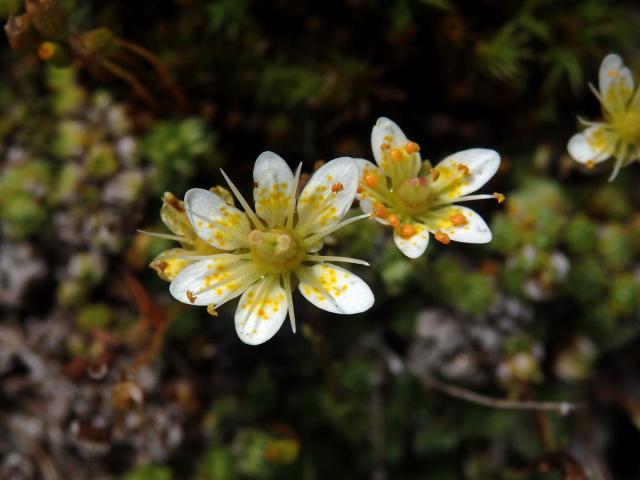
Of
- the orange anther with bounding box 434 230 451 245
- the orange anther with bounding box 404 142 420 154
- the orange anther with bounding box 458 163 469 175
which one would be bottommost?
the orange anther with bounding box 434 230 451 245

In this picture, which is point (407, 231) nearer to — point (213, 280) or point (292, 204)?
point (292, 204)

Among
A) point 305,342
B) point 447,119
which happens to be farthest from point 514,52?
point 305,342

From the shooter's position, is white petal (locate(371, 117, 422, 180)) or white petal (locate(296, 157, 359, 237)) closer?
white petal (locate(296, 157, 359, 237))

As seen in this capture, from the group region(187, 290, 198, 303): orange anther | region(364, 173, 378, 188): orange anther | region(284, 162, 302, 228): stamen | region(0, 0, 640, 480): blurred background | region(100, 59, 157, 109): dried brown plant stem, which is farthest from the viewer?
region(0, 0, 640, 480): blurred background

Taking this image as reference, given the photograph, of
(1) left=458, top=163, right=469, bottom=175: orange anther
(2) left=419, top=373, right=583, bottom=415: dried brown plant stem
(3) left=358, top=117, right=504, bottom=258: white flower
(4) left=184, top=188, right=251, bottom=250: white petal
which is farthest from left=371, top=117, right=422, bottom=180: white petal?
(2) left=419, top=373, right=583, bottom=415: dried brown plant stem

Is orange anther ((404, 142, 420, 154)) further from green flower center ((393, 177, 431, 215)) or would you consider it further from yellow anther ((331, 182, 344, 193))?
yellow anther ((331, 182, 344, 193))

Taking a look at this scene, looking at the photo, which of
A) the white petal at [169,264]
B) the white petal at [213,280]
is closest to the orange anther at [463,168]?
the white petal at [213,280]
